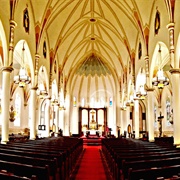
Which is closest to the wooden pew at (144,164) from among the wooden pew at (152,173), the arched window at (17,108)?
the wooden pew at (152,173)

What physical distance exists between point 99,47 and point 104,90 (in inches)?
370

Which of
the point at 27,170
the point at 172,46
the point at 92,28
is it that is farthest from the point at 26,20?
the point at 27,170

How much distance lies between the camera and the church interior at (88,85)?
6375mm

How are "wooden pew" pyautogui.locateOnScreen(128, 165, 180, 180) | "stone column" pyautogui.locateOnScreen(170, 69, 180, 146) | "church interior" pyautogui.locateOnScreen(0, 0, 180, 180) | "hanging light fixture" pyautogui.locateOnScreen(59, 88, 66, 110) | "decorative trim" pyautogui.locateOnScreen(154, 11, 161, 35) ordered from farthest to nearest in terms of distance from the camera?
"hanging light fixture" pyautogui.locateOnScreen(59, 88, 66, 110) → "decorative trim" pyautogui.locateOnScreen(154, 11, 161, 35) → "stone column" pyautogui.locateOnScreen(170, 69, 180, 146) → "church interior" pyautogui.locateOnScreen(0, 0, 180, 180) → "wooden pew" pyautogui.locateOnScreen(128, 165, 180, 180)

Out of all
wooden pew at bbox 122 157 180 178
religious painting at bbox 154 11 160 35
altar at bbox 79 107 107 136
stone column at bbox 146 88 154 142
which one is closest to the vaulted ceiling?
religious painting at bbox 154 11 160 35

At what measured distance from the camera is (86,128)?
3962cm

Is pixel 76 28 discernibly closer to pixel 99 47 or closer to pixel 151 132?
pixel 99 47

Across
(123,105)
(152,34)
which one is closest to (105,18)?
(152,34)

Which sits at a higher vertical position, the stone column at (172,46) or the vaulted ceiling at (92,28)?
the vaulted ceiling at (92,28)

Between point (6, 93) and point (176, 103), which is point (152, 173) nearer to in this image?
point (176, 103)

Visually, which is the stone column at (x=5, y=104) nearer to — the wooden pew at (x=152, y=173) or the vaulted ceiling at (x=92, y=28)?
the vaulted ceiling at (x=92, y=28)

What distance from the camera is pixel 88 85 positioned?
39.9 metres

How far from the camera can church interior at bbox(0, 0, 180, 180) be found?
6.38 meters

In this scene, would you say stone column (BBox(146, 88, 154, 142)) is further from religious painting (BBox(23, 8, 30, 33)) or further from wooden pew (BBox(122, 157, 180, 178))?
wooden pew (BBox(122, 157, 180, 178))
